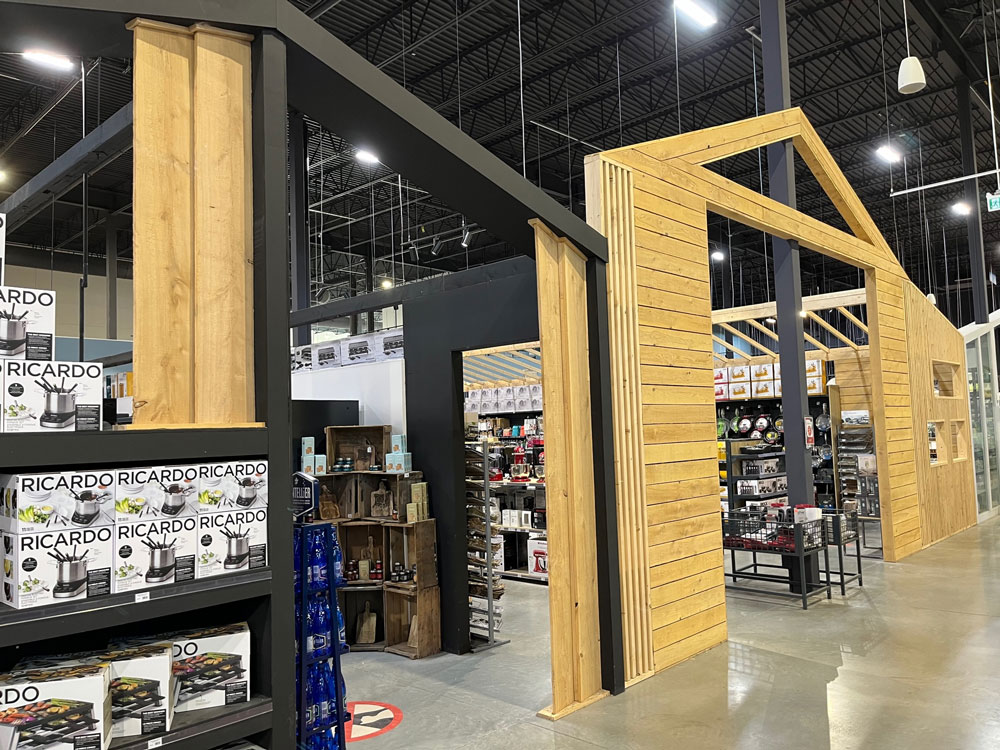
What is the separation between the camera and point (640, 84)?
40.3ft

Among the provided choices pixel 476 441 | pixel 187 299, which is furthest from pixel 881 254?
pixel 187 299

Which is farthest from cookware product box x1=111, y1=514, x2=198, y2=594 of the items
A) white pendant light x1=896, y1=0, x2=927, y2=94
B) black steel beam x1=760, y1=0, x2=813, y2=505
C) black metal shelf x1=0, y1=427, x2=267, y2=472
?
white pendant light x1=896, y1=0, x2=927, y2=94

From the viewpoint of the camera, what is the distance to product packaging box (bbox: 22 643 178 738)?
217cm

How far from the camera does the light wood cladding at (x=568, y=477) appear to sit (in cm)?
456

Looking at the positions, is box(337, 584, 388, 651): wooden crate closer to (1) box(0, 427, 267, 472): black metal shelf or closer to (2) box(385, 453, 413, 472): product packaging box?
(2) box(385, 453, 413, 472): product packaging box

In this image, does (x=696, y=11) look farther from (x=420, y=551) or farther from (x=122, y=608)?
(x=122, y=608)

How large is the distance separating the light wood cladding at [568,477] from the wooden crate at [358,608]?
2.26 metres

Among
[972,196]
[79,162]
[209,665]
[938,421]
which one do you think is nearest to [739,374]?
[938,421]

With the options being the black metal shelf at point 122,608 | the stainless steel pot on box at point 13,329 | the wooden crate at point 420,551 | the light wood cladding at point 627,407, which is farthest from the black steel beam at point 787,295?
the stainless steel pot on box at point 13,329

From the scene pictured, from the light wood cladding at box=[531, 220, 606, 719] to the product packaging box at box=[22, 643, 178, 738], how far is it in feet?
8.72

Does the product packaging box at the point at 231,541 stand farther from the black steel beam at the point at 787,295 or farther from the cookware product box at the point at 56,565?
the black steel beam at the point at 787,295

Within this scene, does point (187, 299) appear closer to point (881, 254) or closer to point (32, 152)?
point (881, 254)

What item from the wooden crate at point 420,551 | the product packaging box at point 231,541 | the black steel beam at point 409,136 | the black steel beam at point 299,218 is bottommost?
the wooden crate at point 420,551

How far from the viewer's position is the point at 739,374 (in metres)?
13.3
